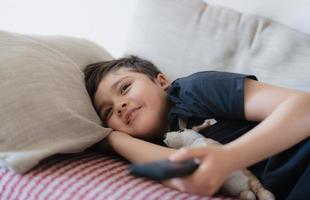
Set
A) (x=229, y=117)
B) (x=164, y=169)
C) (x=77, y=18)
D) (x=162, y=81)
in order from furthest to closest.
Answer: (x=77, y=18)
(x=162, y=81)
(x=229, y=117)
(x=164, y=169)

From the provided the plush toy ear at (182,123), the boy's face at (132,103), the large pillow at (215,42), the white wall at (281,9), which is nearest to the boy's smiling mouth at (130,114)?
the boy's face at (132,103)

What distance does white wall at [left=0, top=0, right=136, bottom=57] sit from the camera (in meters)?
1.70

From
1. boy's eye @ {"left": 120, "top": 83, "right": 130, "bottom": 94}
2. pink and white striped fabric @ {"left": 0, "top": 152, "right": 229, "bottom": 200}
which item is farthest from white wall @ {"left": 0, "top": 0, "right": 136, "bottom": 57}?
pink and white striped fabric @ {"left": 0, "top": 152, "right": 229, "bottom": 200}

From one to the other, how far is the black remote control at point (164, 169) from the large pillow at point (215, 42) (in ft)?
1.70

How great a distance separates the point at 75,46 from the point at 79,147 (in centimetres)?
40

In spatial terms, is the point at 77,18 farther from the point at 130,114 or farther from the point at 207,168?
the point at 207,168

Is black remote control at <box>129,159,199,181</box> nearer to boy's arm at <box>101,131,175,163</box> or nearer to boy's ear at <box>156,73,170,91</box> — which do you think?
boy's arm at <box>101,131,175,163</box>

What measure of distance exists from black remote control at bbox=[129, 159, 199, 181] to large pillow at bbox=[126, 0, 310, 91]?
1.70ft

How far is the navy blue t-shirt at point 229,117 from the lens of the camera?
2.80 feet

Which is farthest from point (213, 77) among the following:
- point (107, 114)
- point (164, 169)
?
point (164, 169)

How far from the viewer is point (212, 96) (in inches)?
36.4

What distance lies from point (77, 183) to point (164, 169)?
25 cm

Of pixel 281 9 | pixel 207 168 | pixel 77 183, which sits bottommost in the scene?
pixel 77 183

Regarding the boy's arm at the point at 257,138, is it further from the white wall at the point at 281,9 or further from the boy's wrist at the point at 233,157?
the white wall at the point at 281,9
